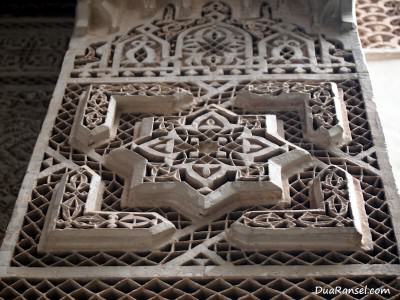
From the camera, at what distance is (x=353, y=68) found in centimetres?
337

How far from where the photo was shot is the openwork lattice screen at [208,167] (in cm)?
248

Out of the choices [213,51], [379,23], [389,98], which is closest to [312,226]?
[213,51]

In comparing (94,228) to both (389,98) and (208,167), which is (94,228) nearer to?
(208,167)

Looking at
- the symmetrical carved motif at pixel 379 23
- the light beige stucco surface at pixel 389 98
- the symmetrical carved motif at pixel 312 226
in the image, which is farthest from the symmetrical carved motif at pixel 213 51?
the symmetrical carved motif at pixel 312 226

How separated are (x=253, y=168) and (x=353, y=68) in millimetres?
854

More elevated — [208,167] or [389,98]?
[208,167]

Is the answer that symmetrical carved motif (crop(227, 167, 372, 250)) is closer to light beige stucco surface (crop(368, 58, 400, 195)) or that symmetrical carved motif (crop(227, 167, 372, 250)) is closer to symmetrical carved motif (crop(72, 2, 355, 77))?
light beige stucco surface (crop(368, 58, 400, 195))

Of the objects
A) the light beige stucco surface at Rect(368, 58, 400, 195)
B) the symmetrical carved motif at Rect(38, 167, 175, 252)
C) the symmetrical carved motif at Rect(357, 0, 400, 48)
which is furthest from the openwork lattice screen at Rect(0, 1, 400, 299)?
the symmetrical carved motif at Rect(357, 0, 400, 48)

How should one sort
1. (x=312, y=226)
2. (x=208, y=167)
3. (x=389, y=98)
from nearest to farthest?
1. (x=312, y=226)
2. (x=208, y=167)
3. (x=389, y=98)

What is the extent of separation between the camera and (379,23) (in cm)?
414

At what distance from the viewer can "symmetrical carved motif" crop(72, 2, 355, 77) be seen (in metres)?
3.43

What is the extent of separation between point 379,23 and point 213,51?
1.11 metres

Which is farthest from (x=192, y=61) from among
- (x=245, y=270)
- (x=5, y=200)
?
(x=245, y=270)

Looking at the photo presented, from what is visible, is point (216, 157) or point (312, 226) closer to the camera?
point (312, 226)
